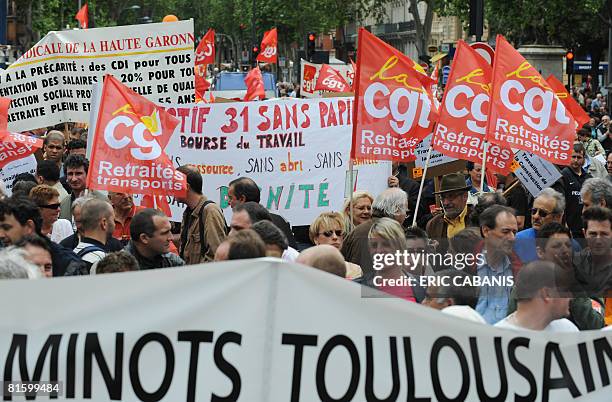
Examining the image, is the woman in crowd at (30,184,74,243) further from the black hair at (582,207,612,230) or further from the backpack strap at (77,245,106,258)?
the black hair at (582,207,612,230)

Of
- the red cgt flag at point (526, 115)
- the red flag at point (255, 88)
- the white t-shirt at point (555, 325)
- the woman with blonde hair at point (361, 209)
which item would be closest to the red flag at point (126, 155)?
the woman with blonde hair at point (361, 209)

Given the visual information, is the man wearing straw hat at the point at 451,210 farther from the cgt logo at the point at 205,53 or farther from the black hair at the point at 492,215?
the cgt logo at the point at 205,53

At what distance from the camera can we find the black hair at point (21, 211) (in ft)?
23.4

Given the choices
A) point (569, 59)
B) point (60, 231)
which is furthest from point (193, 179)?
point (569, 59)

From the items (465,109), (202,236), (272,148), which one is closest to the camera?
(202,236)

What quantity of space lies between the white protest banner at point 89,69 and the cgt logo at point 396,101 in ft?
7.97

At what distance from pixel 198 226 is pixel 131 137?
2.88ft

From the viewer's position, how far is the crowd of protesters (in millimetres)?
5340

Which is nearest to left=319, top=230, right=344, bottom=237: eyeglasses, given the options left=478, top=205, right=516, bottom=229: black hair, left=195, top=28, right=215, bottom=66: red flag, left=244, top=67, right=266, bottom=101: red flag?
left=478, top=205, right=516, bottom=229: black hair

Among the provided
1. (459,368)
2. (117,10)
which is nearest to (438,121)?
(459,368)

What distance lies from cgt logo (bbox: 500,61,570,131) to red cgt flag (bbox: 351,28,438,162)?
28.0 inches

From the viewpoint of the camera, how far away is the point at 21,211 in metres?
7.12

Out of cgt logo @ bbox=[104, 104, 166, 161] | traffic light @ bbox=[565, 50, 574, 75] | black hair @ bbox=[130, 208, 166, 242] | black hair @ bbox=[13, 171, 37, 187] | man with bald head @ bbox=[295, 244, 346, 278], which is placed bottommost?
traffic light @ bbox=[565, 50, 574, 75]

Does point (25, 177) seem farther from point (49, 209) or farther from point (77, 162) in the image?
point (49, 209)
